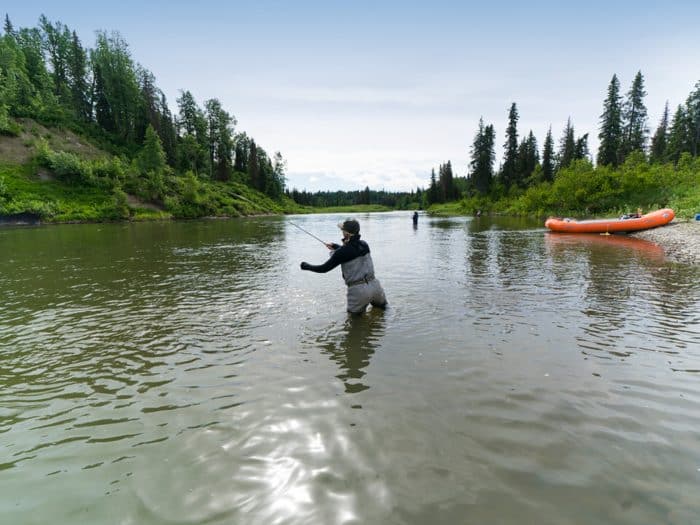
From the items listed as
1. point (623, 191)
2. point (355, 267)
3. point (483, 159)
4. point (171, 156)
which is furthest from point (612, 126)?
point (171, 156)

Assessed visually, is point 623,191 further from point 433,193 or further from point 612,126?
point 433,193

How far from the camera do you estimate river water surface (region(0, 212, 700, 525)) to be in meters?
3.57

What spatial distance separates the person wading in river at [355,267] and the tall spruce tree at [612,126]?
9394cm

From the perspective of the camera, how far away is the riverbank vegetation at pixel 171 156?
51156mm

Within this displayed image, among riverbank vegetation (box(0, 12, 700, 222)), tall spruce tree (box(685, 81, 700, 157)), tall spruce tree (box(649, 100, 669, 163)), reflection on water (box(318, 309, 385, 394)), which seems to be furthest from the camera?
tall spruce tree (box(649, 100, 669, 163))

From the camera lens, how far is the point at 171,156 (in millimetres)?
98875

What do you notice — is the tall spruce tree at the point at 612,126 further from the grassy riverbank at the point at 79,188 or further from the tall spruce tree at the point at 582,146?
the grassy riverbank at the point at 79,188

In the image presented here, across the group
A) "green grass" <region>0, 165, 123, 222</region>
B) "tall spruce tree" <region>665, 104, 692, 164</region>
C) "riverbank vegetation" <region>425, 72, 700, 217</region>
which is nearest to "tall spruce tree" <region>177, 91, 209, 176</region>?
"green grass" <region>0, 165, 123, 222</region>

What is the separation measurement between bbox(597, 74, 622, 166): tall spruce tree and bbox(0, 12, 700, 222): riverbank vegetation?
242 mm

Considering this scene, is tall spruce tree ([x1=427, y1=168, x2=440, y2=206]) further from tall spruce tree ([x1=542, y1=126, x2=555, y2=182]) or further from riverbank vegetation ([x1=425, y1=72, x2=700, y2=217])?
tall spruce tree ([x1=542, y1=126, x2=555, y2=182])

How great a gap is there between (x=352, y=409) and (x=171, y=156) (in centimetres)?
11072

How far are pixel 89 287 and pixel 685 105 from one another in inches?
4430

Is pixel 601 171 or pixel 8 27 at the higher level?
pixel 8 27

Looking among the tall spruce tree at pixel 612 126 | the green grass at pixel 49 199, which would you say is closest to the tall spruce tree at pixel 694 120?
the tall spruce tree at pixel 612 126
